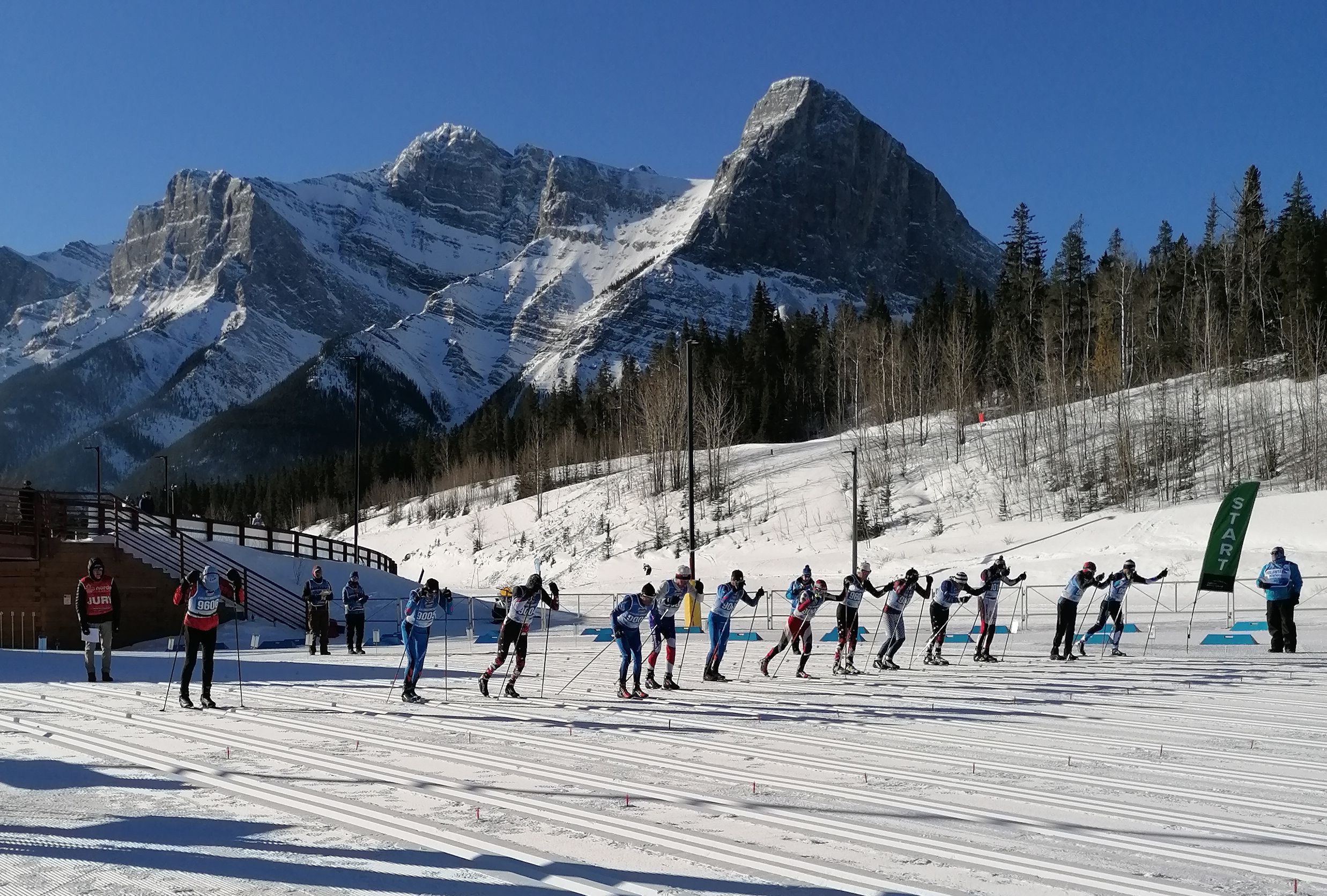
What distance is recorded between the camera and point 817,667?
19562 millimetres

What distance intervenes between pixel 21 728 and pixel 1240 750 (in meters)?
12.7

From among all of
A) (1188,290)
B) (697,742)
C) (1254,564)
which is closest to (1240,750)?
(697,742)

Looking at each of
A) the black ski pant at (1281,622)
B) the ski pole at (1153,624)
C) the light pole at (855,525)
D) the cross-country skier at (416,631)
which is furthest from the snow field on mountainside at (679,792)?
the light pole at (855,525)

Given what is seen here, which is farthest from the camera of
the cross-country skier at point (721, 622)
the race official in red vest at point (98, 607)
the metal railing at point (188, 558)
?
the metal railing at point (188, 558)

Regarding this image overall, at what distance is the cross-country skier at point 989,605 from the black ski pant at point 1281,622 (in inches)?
194

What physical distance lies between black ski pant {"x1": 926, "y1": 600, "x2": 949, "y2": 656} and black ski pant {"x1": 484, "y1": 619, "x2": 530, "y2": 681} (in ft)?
27.0

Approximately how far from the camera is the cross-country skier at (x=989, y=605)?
65.7 feet

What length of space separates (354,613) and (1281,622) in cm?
1954

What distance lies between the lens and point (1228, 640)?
23172mm

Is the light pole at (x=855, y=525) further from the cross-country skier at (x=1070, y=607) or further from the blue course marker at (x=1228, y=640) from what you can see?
the cross-country skier at (x=1070, y=607)

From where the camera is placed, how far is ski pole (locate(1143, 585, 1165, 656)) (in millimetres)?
22622

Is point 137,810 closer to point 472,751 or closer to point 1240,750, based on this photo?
point 472,751

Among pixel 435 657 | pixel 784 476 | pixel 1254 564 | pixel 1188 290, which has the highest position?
pixel 1188 290

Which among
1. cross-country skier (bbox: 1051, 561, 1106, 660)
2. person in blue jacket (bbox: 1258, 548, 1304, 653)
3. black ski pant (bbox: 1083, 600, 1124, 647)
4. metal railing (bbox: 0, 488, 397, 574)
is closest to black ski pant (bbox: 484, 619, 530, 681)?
cross-country skier (bbox: 1051, 561, 1106, 660)
